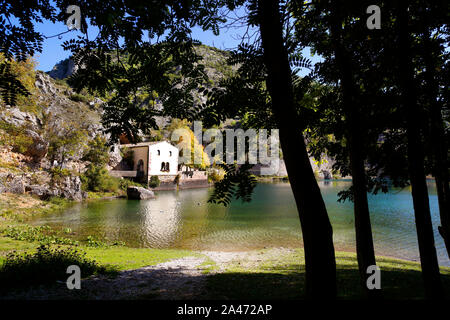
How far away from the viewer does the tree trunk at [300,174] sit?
216 cm

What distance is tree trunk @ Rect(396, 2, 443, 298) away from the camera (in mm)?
3584

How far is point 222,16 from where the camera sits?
3.62 meters

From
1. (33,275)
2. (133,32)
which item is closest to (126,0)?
(133,32)

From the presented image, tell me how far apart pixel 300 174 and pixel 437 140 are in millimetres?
4565

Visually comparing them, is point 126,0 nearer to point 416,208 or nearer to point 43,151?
point 416,208

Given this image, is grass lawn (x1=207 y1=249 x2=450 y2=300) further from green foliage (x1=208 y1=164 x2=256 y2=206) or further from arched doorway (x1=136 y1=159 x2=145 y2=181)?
arched doorway (x1=136 y1=159 x2=145 y2=181)

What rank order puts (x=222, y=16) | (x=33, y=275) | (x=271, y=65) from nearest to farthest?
(x=271, y=65) < (x=222, y=16) < (x=33, y=275)

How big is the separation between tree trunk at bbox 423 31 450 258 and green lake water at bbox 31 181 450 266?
23.6ft

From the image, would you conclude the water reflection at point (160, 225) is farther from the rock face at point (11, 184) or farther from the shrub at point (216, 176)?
the rock face at point (11, 184)

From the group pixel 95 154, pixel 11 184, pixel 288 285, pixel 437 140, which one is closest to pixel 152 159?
pixel 95 154

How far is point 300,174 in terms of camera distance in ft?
7.38

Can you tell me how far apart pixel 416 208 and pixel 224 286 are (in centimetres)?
458

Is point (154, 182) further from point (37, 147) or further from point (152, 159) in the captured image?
point (37, 147)

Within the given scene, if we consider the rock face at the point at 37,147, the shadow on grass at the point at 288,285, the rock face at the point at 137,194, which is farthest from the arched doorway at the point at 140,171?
the shadow on grass at the point at 288,285
